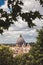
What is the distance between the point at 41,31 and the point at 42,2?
192 feet

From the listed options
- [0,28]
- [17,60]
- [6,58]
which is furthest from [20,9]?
[17,60]

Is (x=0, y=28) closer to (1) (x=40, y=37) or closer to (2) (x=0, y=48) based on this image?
(1) (x=40, y=37)

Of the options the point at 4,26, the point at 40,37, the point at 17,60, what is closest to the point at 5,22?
the point at 4,26

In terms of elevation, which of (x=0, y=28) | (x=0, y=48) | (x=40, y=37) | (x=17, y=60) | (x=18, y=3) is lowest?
(x=17, y=60)

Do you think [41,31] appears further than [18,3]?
Yes

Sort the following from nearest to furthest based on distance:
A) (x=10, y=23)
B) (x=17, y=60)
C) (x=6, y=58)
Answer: (x=10, y=23) → (x=6, y=58) → (x=17, y=60)

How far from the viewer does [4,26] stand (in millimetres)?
5797

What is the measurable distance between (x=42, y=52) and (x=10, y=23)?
5929 centimetres

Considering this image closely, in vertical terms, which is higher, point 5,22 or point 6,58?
point 5,22

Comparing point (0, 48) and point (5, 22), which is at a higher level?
point (5, 22)

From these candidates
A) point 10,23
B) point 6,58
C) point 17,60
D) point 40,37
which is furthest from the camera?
point 17,60

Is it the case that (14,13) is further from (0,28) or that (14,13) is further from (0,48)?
(0,48)

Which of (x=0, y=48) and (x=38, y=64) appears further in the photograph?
(x=0, y=48)

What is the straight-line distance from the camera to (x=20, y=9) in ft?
19.0
